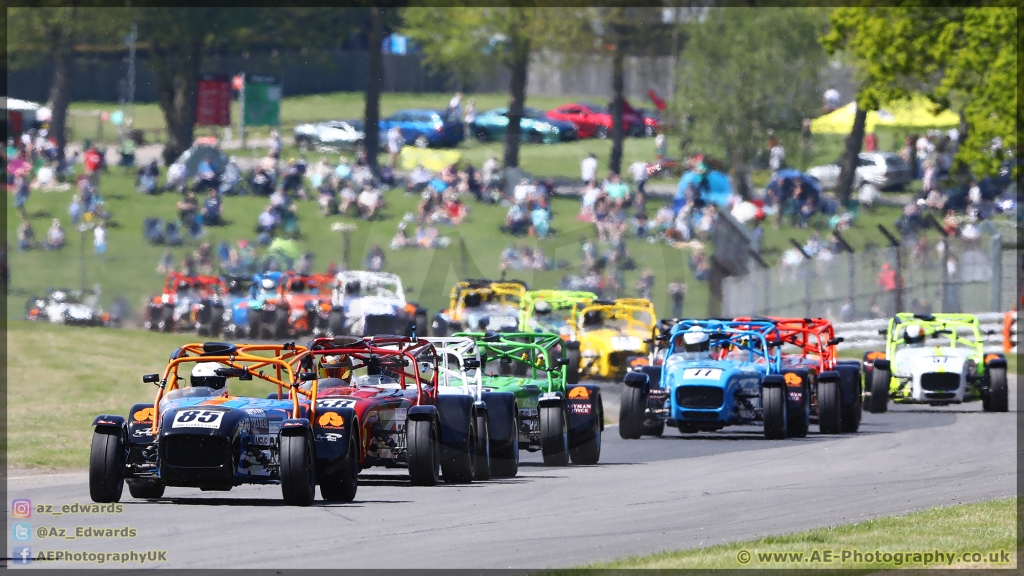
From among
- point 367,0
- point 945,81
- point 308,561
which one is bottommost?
point 308,561

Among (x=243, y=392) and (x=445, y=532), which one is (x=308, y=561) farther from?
(x=243, y=392)

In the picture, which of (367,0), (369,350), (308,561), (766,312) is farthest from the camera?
(367,0)

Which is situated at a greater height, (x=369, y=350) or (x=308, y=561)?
(x=369, y=350)

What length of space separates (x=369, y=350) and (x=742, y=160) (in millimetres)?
33741

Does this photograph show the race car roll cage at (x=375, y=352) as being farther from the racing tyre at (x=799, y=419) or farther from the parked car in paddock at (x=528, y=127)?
the parked car in paddock at (x=528, y=127)

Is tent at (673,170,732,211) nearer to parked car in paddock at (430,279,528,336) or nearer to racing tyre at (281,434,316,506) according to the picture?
parked car in paddock at (430,279,528,336)

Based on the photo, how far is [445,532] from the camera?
11906 millimetres

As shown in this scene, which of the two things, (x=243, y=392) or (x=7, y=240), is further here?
(x=7, y=240)

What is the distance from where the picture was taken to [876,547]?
1121cm

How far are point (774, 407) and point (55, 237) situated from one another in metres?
25.8

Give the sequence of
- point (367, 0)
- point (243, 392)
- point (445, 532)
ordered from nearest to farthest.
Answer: point (445, 532), point (243, 392), point (367, 0)

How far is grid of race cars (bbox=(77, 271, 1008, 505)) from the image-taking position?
512 inches

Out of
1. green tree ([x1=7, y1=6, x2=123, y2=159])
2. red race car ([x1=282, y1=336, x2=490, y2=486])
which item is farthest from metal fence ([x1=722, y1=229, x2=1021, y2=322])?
red race car ([x1=282, y1=336, x2=490, y2=486])

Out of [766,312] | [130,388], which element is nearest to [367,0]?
[766,312]
